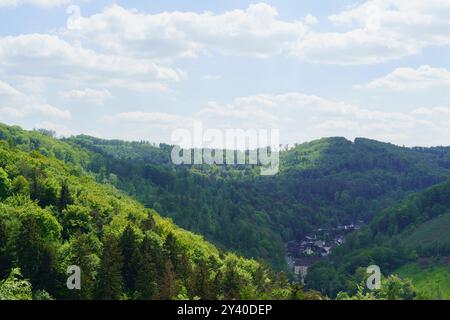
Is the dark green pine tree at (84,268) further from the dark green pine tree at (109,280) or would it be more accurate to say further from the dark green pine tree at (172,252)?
the dark green pine tree at (172,252)

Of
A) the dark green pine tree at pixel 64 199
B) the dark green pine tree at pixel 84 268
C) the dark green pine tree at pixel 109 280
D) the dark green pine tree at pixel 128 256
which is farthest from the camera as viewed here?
the dark green pine tree at pixel 64 199

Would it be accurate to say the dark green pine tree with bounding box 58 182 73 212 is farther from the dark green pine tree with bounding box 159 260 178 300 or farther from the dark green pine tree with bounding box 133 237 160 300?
the dark green pine tree with bounding box 159 260 178 300

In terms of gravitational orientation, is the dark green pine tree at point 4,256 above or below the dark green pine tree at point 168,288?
above

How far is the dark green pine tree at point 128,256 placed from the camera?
278ft

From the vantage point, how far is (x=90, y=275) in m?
76.7

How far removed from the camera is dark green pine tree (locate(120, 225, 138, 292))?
84688 mm

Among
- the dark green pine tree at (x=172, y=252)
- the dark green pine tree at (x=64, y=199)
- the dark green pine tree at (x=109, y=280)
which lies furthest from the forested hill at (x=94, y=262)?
the dark green pine tree at (x=64, y=199)

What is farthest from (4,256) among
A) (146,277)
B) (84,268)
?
(146,277)

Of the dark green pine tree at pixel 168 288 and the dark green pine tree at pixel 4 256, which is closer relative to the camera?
the dark green pine tree at pixel 168 288

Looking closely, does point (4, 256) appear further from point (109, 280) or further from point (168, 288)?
point (168, 288)

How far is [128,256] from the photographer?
3447 inches

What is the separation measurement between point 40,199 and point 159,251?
30.3 m
